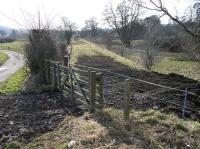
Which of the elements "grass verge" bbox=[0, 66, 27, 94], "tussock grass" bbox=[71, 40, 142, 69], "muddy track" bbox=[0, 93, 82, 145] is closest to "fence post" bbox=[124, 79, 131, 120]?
"muddy track" bbox=[0, 93, 82, 145]

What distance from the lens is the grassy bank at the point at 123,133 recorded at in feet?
19.2

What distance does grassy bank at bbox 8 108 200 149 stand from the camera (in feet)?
19.2

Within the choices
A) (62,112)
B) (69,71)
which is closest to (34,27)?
(69,71)

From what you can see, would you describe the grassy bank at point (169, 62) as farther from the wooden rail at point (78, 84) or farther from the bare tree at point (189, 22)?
the wooden rail at point (78, 84)

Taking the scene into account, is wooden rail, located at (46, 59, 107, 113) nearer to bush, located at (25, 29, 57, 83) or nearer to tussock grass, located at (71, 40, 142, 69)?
bush, located at (25, 29, 57, 83)

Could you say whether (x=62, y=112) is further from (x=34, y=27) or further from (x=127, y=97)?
(x=34, y=27)

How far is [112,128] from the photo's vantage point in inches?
263

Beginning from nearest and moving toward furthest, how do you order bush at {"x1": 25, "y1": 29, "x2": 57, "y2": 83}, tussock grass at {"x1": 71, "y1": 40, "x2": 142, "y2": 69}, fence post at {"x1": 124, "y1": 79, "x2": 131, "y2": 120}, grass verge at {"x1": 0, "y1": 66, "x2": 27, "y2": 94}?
1. fence post at {"x1": 124, "y1": 79, "x2": 131, "y2": 120}
2. bush at {"x1": 25, "y1": 29, "x2": 57, "y2": 83}
3. grass verge at {"x1": 0, "y1": 66, "x2": 27, "y2": 94}
4. tussock grass at {"x1": 71, "y1": 40, "x2": 142, "y2": 69}

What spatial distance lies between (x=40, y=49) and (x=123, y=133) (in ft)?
36.2

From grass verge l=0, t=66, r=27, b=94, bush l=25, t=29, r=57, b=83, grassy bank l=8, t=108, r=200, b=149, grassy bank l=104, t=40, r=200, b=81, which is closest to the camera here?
grassy bank l=8, t=108, r=200, b=149

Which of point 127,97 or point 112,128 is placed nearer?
point 112,128

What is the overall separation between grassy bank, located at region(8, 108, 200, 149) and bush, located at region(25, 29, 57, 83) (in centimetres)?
906

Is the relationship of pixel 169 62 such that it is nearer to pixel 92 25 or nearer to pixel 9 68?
pixel 9 68

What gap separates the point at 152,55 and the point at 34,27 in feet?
54.1
